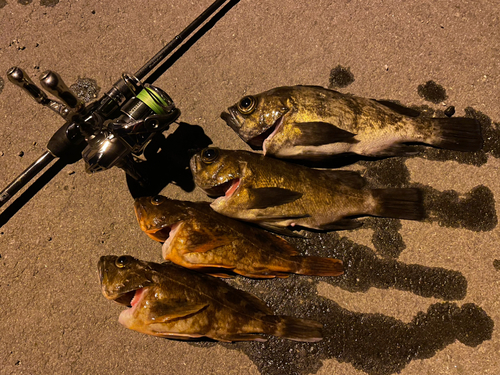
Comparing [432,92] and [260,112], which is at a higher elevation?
[260,112]

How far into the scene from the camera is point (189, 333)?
2.55 metres

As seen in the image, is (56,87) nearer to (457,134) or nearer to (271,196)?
(271,196)

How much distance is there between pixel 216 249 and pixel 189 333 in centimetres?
71

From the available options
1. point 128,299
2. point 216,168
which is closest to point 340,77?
point 216,168

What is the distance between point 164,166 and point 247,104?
3.50 ft

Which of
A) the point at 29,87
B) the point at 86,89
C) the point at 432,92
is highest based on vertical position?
the point at 29,87

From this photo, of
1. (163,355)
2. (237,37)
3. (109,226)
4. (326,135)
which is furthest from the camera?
(237,37)

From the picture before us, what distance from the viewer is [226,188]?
290 centimetres

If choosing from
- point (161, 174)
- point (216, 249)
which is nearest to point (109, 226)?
Answer: point (161, 174)

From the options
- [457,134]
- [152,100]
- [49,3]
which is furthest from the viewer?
[49,3]

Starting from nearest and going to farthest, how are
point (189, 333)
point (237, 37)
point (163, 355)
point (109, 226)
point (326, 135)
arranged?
point (189, 333), point (326, 135), point (163, 355), point (109, 226), point (237, 37)

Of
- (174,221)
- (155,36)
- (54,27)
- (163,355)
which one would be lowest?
(163,355)

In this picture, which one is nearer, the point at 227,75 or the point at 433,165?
the point at 433,165

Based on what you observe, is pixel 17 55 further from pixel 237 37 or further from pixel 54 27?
pixel 237 37
